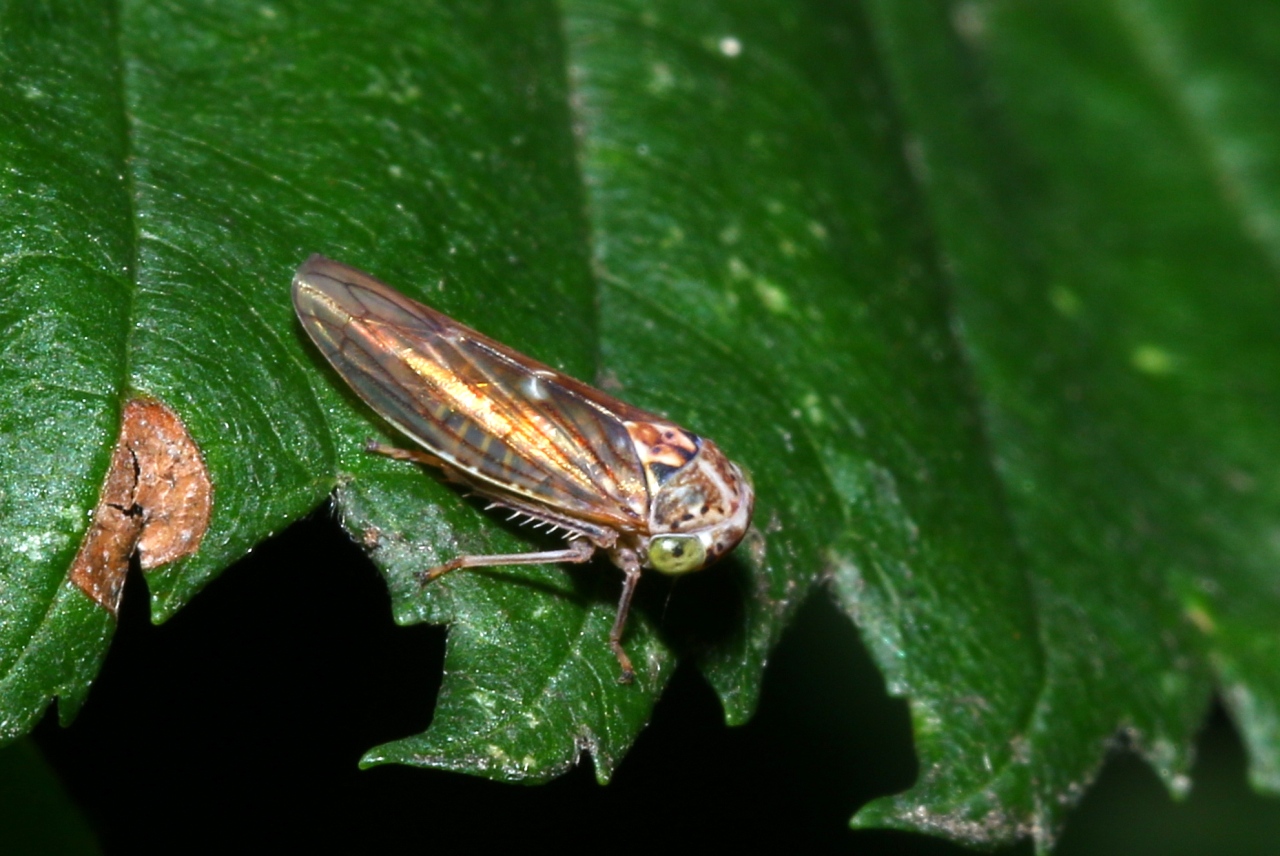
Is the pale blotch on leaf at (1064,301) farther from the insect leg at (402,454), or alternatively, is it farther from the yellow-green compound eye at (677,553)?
the insect leg at (402,454)

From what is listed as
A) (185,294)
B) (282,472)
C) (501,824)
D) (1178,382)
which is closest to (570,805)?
(501,824)

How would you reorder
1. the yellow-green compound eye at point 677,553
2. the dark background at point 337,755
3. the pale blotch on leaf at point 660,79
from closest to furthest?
the yellow-green compound eye at point 677,553 < the dark background at point 337,755 < the pale blotch on leaf at point 660,79

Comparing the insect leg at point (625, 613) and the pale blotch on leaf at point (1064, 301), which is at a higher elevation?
the insect leg at point (625, 613)

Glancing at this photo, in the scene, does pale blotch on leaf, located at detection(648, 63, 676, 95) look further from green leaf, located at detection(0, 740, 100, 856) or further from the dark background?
green leaf, located at detection(0, 740, 100, 856)

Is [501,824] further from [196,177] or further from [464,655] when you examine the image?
[196,177]

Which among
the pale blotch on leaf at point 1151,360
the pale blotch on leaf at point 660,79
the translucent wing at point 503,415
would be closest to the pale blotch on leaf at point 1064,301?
the pale blotch on leaf at point 1151,360
